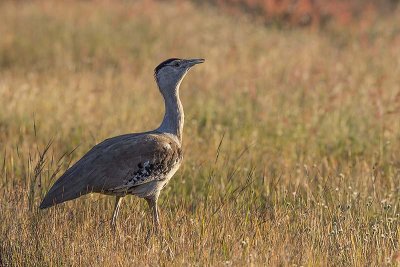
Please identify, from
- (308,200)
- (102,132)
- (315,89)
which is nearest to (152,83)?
(315,89)

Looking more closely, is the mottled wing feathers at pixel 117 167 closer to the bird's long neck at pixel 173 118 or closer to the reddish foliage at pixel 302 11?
the bird's long neck at pixel 173 118

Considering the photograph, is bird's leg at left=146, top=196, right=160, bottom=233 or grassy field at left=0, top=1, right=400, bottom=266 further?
bird's leg at left=146, top=196, right=160, bottom=233

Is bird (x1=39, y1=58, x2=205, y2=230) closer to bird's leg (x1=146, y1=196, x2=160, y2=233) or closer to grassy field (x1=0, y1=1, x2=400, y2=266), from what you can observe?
bird's leg (x1=146, y1=196, x2=160, y2=233)

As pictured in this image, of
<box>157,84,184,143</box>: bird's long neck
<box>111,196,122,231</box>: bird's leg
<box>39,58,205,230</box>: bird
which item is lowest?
<box>111,196,122,231</box>: bird's leg

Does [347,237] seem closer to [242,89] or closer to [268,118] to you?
[268,118]

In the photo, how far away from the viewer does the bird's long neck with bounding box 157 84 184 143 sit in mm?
5934

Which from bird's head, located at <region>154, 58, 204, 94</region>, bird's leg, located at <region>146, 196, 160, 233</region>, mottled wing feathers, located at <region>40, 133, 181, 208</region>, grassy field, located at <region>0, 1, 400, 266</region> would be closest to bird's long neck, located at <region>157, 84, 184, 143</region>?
bird's head, located at <region>154, 58, 204, 94</region>

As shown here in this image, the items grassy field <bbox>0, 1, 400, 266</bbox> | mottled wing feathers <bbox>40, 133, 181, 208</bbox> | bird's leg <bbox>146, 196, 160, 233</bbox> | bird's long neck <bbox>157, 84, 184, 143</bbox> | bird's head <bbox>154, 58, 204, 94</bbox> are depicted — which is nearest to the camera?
grassy field <bbox>0, 1, 400, 266</bbox>

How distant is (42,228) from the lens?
5.00 m

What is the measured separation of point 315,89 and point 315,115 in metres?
1.54

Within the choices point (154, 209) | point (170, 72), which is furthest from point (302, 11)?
point (154, 209)

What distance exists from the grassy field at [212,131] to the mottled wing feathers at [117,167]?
182 millimetres

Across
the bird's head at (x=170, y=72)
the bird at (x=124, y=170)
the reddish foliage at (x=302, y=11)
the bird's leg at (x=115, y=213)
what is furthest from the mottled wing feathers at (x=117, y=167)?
the reddish foliage at (x=302, y=11)

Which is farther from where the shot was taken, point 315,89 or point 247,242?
point 315,89
